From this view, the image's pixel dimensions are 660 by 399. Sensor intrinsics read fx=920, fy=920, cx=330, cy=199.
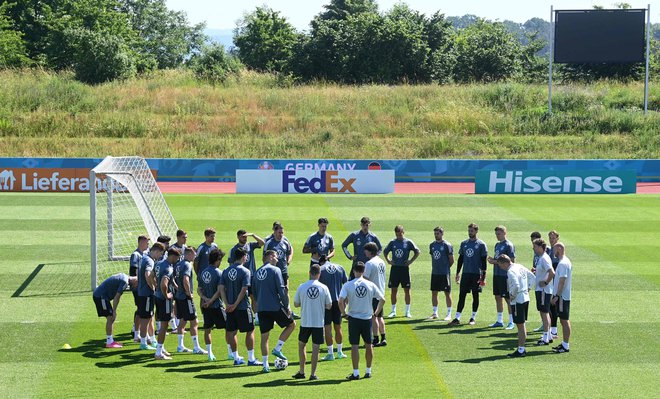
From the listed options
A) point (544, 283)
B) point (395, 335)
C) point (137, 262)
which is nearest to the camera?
point (544, 283)

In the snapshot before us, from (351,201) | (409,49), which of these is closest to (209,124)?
(409,49)

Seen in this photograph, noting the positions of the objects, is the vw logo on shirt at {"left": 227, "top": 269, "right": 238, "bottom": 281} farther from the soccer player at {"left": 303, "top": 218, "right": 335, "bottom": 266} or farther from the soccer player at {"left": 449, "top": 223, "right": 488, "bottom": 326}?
the soccer player at {"left": 449, "top": 223, "right": 488, "bottom": 326}

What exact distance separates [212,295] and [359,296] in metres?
2.50

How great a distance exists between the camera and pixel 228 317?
14.4 meters

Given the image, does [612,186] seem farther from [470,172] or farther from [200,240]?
[200,240]

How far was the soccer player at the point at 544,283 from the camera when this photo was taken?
51.3 feet

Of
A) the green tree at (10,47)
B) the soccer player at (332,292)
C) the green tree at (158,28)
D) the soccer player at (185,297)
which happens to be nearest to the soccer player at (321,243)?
the soccer player at (332,292)

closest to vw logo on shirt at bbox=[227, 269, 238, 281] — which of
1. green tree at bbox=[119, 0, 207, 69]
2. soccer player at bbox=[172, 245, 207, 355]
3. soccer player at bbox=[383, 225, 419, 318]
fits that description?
soccer player at bbox=[172, 245, 207, 355]

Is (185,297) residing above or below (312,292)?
below

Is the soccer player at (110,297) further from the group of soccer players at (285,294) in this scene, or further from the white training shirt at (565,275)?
the white training shirt at (565,275)

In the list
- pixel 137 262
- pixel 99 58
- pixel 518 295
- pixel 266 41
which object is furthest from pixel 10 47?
pixel 518 295

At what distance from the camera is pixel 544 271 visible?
15.7 m

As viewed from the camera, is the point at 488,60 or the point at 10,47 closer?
the point at 10,47

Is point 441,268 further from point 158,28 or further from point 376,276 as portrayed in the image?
point 158,28
